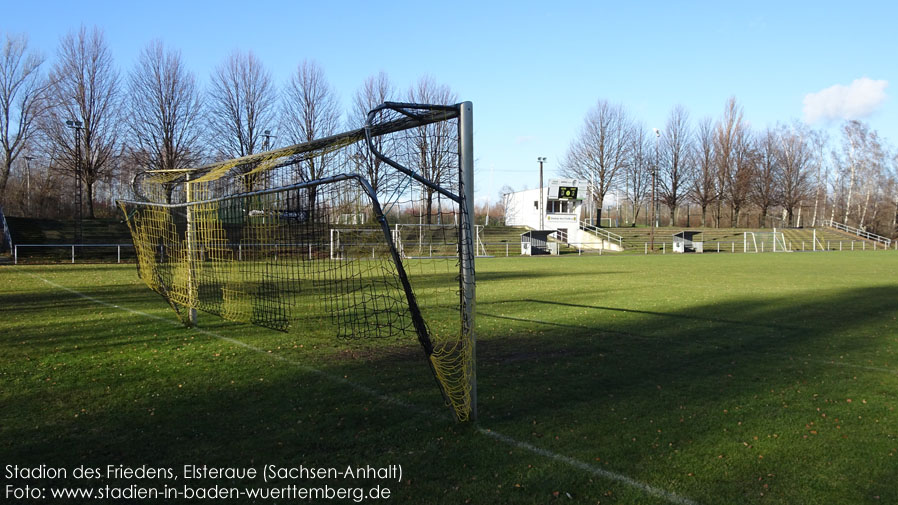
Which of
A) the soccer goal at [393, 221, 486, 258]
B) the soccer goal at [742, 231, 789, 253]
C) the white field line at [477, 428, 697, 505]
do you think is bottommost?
the white field line at [477, 428, 697, 505]

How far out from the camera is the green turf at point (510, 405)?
373 cm

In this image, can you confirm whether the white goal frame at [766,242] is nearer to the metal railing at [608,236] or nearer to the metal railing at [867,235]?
the metal railing at [867,235]

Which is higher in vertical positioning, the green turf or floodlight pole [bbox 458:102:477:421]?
floodlight pole [bbox 458:102:477:421]

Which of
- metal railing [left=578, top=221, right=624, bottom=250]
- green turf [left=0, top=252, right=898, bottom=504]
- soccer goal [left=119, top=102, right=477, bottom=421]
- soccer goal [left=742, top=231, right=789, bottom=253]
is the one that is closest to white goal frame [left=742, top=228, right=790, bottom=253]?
soccer goal [left=742, top=231, right=789, bottom=253]

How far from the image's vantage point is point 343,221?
652cm

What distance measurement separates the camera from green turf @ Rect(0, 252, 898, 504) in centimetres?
373

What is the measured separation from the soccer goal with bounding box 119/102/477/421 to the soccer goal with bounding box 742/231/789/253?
44319 millimetres

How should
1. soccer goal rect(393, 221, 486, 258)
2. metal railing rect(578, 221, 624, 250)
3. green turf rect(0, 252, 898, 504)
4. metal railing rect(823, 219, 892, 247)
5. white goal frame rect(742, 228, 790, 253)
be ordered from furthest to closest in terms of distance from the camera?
metal railing rect(823, 219, 892, 247) < white goal frame rect(742, 228, 790, 253) < metal railing rect(578, 221, 624, 250) < soccer goal rect(393, 221, 486, 258) < green turf rect(0, 252, 898, 504)

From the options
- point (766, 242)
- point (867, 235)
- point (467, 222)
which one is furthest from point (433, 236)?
point (867, 235)

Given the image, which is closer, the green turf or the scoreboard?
the green turf

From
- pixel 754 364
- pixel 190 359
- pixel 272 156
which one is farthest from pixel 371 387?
pixel 754 364

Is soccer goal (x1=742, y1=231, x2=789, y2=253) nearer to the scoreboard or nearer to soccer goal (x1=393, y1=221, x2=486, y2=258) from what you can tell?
the scoreboard

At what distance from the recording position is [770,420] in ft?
15.7

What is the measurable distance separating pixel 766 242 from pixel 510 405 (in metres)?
54.3
